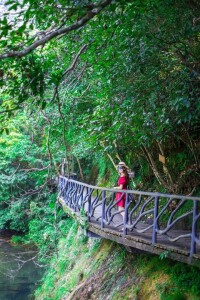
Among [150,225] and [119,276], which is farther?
[119,276]

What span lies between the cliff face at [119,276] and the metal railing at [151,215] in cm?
70

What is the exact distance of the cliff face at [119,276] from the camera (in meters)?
6.70

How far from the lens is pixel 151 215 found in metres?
9.79

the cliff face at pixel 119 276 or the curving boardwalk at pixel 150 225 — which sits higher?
the curving boardwalk at pixel 150 225

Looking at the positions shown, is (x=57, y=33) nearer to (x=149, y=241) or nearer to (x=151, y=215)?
(x=149, y=241)

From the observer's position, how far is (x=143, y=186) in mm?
11047

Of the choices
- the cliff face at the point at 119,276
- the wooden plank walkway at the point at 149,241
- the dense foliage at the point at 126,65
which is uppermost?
the dense foliage at the point at 126,65

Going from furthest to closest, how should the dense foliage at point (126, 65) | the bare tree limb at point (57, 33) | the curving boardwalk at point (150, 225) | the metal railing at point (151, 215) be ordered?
the metal railing at point (151, 215) < the curving boardwalk at point (150, 225) < the dense foliage at point (126, 65) < the bare tree limb at point (57, 33)

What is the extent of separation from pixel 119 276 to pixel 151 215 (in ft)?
6.03

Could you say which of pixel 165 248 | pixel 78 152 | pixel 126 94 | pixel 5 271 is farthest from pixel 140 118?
pixel 5 271

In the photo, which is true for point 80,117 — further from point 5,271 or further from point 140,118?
point 5,271

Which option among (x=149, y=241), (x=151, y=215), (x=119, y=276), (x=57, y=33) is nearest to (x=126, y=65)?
(x=57, y=33)

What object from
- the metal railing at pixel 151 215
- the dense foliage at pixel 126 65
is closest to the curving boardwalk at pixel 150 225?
the metal railing at pixel 151 215

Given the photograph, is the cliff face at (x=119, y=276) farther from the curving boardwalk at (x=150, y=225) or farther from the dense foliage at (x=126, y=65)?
the dense foliage at (x=126, y=65)
